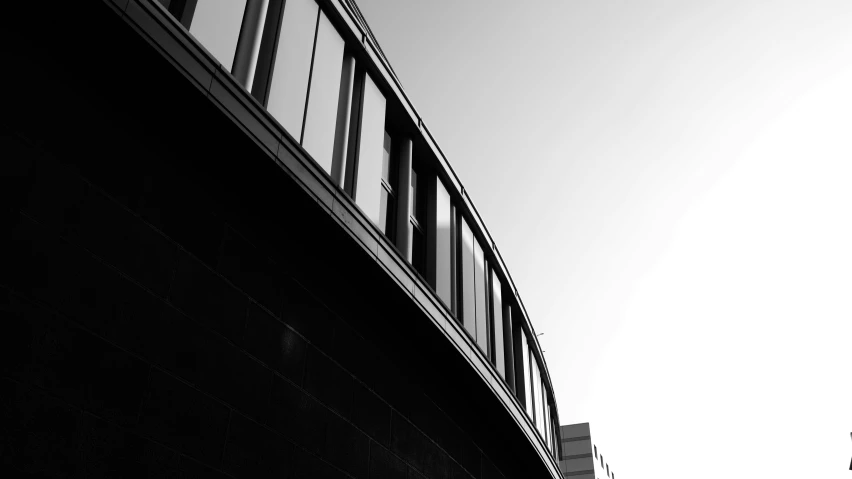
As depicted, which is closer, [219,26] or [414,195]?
[219,26]

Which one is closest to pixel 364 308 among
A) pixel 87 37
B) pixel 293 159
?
pixel 293 159

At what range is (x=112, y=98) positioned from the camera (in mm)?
6918

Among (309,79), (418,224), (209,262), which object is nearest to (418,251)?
(418,224)

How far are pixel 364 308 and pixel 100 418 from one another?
4666mm

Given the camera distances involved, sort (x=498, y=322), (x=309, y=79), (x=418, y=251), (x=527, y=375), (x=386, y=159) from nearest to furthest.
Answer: (x=309, y=79), (x=386, y=159), (x=418, y=251), (x=498, y=322), (x=527, y=375)

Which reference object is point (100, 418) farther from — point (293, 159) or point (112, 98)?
point (293, 159)

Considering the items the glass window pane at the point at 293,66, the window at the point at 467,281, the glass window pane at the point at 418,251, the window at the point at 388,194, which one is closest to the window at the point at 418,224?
the glass window pane at the point at 418,251

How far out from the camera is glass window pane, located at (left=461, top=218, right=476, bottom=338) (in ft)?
46.4

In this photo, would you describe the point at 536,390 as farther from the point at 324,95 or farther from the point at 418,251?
the point at 324,95

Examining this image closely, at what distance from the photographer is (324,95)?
1059 centimetres

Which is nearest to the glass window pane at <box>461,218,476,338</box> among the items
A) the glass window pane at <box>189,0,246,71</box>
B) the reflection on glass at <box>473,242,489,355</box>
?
the reflection on glass at <box>473,242,489,355</box>

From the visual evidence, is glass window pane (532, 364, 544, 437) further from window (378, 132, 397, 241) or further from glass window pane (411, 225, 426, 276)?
window (378, 132, 397, 241)

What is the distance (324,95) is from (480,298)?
6749 mm

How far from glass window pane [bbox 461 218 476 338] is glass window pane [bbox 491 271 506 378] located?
1701 mm
